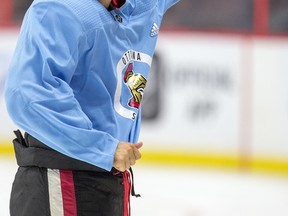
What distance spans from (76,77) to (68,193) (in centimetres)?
25

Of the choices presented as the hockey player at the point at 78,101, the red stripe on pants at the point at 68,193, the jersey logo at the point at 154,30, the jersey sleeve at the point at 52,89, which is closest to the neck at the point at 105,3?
the hockey player at the point at 78,101

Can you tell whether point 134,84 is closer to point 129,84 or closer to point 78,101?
point 129,84

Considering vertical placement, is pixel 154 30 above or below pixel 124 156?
above

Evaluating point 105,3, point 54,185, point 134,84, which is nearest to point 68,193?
point 54,185

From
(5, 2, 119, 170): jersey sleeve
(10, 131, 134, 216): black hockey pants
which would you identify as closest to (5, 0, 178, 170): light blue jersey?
(5, 2, 119, 170): jersey sleeve

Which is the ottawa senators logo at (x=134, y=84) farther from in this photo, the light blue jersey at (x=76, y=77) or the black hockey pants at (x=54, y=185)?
the black hockey pants at (x=54, y=185)

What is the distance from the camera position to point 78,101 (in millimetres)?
1567

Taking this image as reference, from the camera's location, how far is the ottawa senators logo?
1.68m

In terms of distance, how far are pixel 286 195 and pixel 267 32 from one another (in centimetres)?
126

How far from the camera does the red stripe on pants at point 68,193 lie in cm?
157

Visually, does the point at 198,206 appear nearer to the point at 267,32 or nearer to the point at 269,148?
the point at 269,148

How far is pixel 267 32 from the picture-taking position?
4.90 m

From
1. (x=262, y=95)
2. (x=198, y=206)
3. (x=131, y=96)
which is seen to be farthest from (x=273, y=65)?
(x=131, y=96)

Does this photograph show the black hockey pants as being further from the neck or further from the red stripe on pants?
the neck
